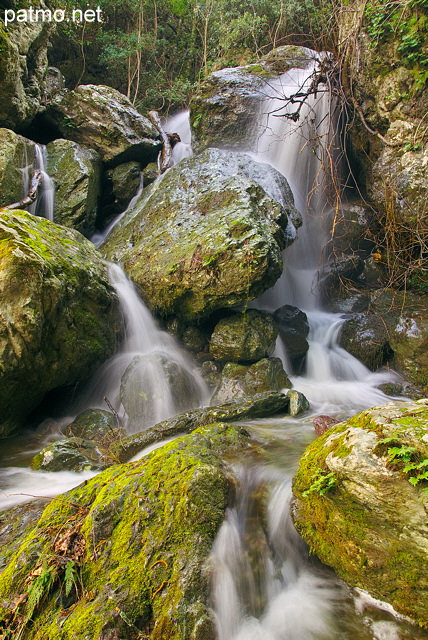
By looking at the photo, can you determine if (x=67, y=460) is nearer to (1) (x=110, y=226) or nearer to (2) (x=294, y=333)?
(2) (x=294, y=333)

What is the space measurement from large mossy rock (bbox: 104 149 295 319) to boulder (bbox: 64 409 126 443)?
252cm

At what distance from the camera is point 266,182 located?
8695mm

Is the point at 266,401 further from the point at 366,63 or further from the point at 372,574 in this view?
the point at 366,63

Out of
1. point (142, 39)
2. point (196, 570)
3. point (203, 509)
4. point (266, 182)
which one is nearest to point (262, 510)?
point (203, 509)

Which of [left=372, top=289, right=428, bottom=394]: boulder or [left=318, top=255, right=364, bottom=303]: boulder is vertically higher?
[left=318, top=255, right=364, bottom=303]: boulder

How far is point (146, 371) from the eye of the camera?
625cm

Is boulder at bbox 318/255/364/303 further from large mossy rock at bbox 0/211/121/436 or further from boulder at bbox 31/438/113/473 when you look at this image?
boulder at bbox 31/438/113/473

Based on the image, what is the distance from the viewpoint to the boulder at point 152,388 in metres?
5.86

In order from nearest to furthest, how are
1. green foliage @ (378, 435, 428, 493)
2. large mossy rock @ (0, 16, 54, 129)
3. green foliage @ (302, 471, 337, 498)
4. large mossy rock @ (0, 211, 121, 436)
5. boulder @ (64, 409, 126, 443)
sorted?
green foliage @ (378, 435, 428, 493) < green foliage @ (302, 471, 337, 498) < large mossy rock @ (0, 211, 121, 436) < boulder @ (64, 409, 126, 443) < large mossy rock @ (0, 16, 54, 129)

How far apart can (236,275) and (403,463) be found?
4.84m

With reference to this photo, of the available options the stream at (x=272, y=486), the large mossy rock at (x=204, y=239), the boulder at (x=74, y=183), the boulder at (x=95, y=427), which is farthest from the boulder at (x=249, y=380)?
the boulder at (x=74, y=183)

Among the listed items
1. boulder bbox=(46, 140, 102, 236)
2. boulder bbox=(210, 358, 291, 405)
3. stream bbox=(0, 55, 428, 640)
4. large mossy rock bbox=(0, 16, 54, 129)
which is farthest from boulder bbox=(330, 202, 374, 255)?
large mossy rock bbox=(0, 16, 54, 129)

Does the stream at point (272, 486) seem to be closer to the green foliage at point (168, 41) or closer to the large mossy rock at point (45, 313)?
the large mossy rock at point (45, 313)

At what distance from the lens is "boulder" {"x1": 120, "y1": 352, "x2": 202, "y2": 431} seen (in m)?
5.86
